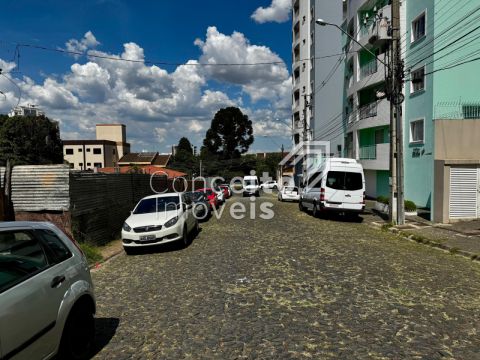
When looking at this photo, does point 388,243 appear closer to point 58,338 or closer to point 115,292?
point 115,292

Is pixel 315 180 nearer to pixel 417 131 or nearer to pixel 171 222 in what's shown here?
pixel 417 131

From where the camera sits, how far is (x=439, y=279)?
24.8 ft

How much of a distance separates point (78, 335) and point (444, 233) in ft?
42.0

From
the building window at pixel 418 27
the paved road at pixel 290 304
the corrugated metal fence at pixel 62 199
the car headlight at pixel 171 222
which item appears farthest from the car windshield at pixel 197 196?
the building window at pixel 418 27

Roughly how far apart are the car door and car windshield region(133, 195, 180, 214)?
26.6 feet

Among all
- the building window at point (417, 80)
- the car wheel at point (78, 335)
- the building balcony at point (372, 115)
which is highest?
the building window at point (417, 80)

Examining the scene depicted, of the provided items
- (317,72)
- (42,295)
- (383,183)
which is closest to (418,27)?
(383,183)

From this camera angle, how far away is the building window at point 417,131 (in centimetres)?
2103

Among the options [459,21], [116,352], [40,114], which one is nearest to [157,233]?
[116,352]

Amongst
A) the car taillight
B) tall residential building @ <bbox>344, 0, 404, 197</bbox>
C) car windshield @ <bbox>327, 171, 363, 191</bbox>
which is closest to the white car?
the car taillight

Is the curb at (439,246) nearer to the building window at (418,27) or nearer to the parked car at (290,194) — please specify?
the building window at (418,27)

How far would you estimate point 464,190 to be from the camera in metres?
15.5

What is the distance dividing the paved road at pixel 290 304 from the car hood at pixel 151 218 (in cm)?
89

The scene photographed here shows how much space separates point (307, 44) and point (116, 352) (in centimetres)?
5057
